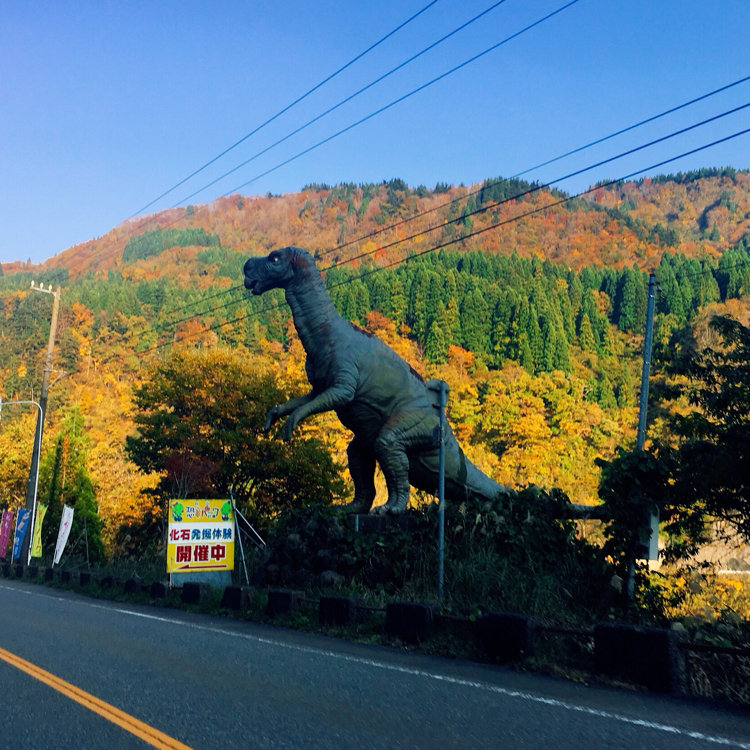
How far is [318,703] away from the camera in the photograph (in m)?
6.44

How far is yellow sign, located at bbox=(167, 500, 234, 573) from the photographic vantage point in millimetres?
15414

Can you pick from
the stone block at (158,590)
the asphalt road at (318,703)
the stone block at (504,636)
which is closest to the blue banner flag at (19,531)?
the stone block at (158,590)

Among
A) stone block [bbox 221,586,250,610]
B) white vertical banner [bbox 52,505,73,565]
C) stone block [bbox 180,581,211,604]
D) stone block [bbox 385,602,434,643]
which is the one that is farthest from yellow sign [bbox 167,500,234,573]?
white vertical banner [bbox 52,505,73,565]

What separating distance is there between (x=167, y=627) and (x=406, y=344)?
77.6 m

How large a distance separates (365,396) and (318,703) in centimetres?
872

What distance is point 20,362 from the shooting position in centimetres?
9538

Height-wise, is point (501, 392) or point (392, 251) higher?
point (392, 251)

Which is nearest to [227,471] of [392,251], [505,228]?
[392,251]

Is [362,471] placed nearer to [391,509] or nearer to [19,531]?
[391,509]

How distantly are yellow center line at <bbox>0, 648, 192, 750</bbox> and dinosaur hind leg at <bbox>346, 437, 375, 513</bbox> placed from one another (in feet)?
25.9

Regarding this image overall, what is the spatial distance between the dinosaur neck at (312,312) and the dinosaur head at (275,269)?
0.52 ft

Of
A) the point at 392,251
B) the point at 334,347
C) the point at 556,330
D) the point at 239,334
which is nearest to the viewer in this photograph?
the point at 334,347

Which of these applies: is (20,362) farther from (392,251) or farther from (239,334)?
(392,251)

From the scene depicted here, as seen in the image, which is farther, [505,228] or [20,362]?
[505,228]
